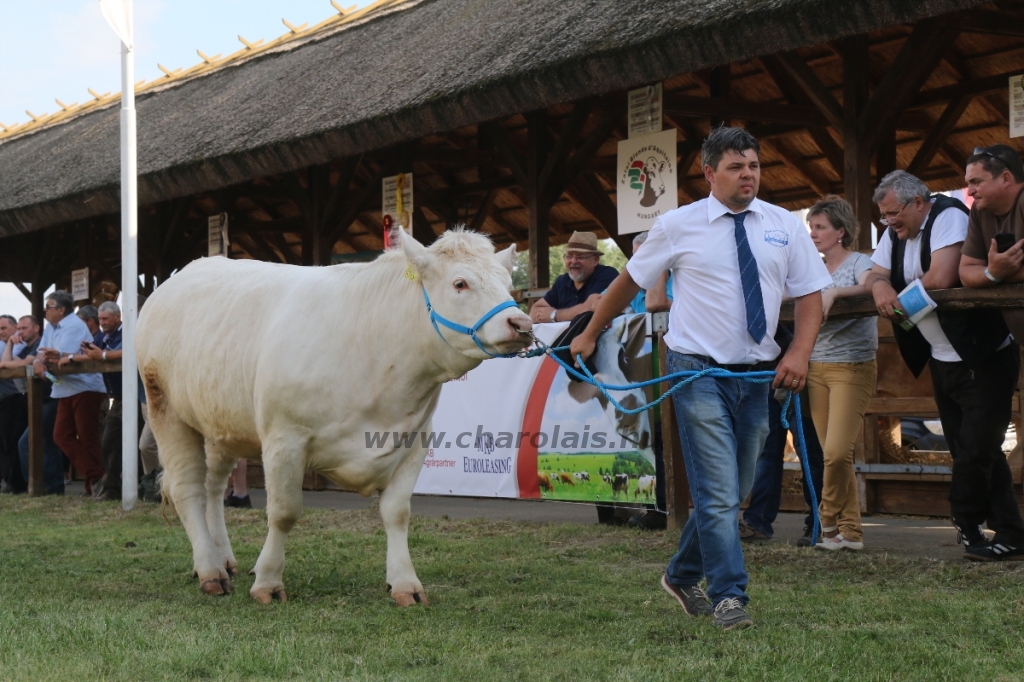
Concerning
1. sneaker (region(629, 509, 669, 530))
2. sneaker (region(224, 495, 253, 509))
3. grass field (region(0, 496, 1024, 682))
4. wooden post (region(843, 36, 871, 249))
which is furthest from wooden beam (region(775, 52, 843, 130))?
sneaker (region(224, 495, 253, 509))

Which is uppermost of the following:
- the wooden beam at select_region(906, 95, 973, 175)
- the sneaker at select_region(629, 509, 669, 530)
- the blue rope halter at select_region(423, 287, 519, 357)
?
the wooden beam at select_region(906, 95, 973, 175)

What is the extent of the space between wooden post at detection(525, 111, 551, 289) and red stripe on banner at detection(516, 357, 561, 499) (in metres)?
3.15

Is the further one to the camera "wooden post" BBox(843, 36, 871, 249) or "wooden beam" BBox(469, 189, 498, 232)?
"wooden beam" BBox(469, 189, 498, 232)

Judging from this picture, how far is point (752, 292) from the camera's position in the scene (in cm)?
462

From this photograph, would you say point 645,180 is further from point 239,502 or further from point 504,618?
point 504,618

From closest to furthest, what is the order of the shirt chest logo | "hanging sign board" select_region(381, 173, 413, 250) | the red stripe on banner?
the shirt chest logo
the red stripe on banner
"hanging sign board" select_region(381, 173, 413, 250)

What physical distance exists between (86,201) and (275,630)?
11.5 meters

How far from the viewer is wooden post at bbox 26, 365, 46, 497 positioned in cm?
1245

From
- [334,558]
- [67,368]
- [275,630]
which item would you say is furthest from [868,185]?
[67,368]

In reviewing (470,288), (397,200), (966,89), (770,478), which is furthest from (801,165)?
(470,288)

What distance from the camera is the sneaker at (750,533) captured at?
7117 millimetres

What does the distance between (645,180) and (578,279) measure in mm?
2553

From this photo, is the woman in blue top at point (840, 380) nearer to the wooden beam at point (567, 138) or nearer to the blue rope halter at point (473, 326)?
the blue rope halter at point (473, 326)

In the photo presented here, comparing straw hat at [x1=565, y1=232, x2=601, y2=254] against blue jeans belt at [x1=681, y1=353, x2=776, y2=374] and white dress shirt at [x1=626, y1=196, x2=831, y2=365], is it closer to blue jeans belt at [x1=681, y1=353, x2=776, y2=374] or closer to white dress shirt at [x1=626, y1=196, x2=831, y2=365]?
white dress shirt at [x1=626, y1=196, x2=831, y2=365]
